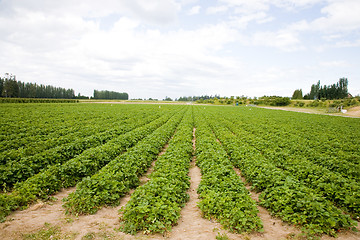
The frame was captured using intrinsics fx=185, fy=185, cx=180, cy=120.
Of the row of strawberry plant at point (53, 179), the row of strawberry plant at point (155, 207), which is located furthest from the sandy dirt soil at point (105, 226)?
the row of strawberry plant at point (53, 179)

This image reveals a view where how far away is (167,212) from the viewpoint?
5.40 m

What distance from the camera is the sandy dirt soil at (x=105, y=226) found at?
4918 millimetres

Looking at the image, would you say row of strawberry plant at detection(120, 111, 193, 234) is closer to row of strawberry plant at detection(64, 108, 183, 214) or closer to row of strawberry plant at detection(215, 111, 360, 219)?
row of strawberry plant at detection(64, 108, 183, 214)

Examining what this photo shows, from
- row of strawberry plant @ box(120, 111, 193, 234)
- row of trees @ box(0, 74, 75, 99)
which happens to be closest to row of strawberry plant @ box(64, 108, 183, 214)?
row of strawberry plant @ box(120, 111, 193, 234)

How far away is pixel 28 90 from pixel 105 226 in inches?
5909

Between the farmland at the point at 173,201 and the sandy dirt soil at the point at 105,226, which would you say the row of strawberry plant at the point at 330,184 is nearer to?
the farmland at the point at 173,201

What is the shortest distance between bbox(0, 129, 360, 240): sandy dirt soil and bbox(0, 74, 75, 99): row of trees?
410 ft

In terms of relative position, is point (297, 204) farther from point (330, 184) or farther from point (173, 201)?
point (173, 201)

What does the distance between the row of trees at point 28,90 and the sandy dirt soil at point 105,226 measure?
125054mm

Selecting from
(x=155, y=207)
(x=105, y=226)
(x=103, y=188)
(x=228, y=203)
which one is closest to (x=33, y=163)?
(x=103, y=188)

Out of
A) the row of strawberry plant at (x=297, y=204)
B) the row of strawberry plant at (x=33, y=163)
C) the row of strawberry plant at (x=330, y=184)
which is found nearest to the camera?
the row of strawberry plant at (x=297, y=204)

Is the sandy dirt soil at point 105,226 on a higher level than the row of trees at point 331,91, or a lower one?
lower

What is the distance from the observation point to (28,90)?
119125 millimetres

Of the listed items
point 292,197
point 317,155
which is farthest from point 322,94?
point 292,197
